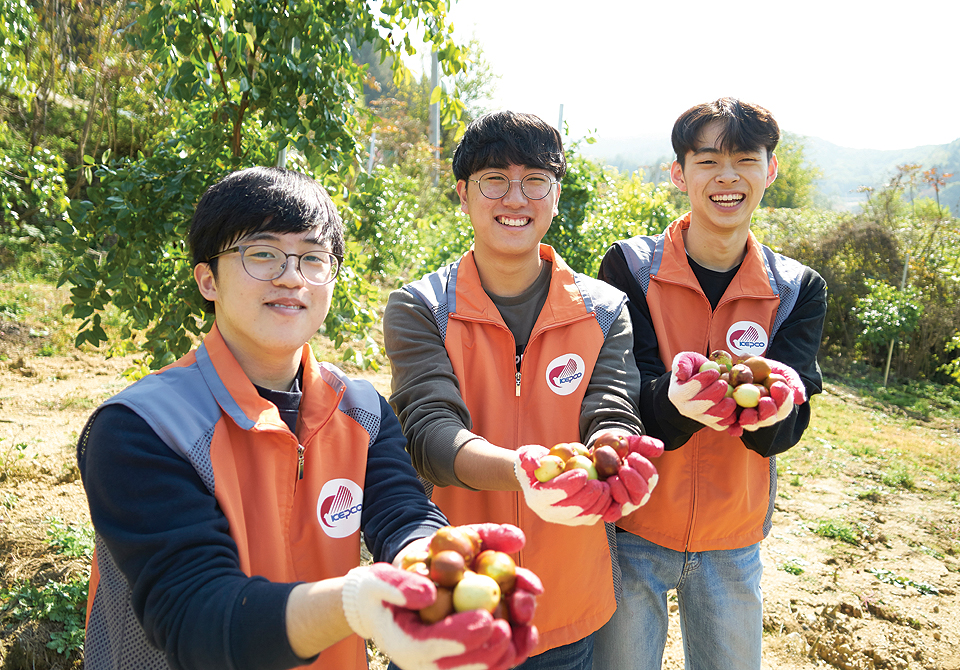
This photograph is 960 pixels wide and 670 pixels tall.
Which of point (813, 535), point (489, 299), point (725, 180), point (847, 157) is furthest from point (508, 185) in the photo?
point (847, 157)

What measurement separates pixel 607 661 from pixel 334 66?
2.37 m

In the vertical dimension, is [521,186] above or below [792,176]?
below

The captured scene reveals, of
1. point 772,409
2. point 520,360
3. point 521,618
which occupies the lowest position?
point 521,618

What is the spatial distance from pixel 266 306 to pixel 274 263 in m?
0.10

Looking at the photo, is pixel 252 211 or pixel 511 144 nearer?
pixel 252 211

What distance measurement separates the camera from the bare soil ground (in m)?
3.15

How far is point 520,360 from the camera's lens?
1795 mm

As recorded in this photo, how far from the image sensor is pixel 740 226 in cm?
201

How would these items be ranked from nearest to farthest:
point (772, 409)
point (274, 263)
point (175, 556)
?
point (175, 556) < point (274, 263) < point (772, 409)

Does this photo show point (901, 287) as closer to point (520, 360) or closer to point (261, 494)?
point (520, 360)

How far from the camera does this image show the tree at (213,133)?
2287 millimetres

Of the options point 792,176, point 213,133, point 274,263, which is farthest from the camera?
point 792,176

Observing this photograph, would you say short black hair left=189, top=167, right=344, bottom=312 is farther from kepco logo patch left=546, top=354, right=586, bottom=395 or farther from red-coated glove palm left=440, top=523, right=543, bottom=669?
red-coated glove palm left=440, top=523, right=543, bottom=669

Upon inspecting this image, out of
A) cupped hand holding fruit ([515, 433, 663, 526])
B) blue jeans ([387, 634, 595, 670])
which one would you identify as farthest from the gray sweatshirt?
blue jeans ([387, 634, 595, 670])
